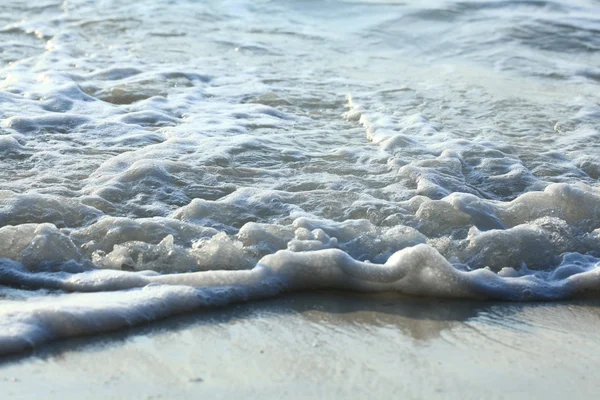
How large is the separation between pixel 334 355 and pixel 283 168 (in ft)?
5.55

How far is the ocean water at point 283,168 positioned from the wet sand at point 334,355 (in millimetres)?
103

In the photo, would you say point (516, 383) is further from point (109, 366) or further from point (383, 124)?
point (383, 124)

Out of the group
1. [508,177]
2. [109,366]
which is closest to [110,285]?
[109,366]

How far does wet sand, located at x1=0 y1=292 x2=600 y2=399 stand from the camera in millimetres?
1969

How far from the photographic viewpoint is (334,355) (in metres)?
2.15

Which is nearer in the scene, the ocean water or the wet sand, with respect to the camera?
the wet sand

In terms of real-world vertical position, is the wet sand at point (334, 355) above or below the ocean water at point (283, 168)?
above

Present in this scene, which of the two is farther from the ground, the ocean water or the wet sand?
the wet sand

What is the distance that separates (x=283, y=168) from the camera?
12.3ft

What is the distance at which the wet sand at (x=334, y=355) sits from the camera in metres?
1.97

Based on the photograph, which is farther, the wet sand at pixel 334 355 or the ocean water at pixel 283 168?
the ocean water at pixel 283 168

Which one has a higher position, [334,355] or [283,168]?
[334,355]

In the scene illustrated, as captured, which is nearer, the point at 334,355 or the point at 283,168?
the point at 334,355

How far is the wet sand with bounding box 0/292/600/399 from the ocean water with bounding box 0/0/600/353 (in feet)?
0.34
